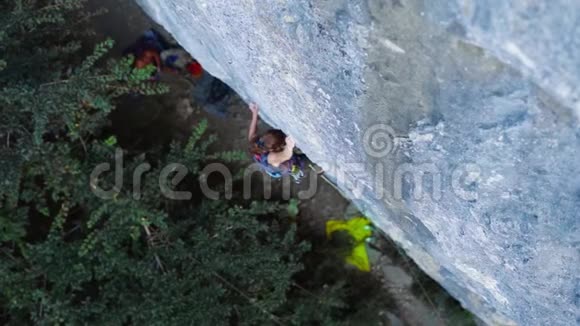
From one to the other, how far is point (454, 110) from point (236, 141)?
252 centimetres

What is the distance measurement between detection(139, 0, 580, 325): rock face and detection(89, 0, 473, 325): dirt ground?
1.57 m

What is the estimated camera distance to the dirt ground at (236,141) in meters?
3.50

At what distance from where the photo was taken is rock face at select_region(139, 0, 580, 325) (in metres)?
1.05

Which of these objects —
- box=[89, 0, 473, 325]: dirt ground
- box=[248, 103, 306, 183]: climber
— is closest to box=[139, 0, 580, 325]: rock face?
box=[248, 103, 306, 183]: climber

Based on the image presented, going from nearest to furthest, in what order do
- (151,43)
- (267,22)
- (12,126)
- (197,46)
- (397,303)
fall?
(267,22)
(197,46)
(12,126)
(151,43)
(397,303)

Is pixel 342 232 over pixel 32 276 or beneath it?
beneath

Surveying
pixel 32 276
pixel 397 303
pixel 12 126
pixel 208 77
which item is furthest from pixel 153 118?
pixel 397 303

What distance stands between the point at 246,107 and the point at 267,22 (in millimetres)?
2067

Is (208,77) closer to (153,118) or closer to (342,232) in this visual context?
(153,118)

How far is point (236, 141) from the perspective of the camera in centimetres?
367

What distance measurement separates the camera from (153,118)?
11.8ft

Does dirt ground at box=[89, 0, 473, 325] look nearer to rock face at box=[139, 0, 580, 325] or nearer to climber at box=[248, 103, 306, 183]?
climber at box=[248, 103, 306, 183]

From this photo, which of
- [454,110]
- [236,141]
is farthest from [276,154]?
[454,110]

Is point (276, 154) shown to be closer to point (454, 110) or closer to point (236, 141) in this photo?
point (236, 141)
